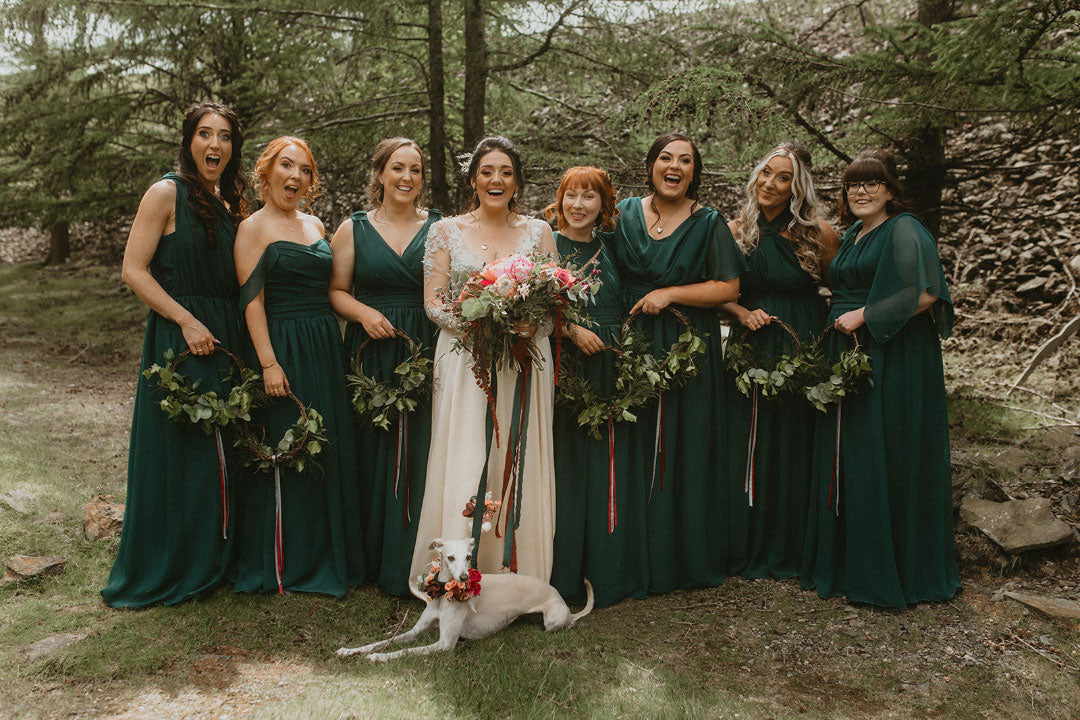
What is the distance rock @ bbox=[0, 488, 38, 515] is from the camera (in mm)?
5113

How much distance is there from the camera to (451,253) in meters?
4.18

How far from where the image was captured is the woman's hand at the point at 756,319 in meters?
4.62

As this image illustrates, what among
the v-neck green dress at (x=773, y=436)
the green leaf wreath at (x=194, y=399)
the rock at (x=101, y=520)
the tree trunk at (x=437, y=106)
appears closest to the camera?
the green leaf wreath at (x=194, y=399)

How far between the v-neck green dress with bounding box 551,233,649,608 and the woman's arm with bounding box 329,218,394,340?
1.18m

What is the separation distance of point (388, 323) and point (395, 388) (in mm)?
379

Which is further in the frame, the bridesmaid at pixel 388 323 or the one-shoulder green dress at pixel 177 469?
the bridesmaid at pixel 388 323

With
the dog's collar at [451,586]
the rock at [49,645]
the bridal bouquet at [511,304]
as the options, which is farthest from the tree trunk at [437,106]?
the rock at [49,645]

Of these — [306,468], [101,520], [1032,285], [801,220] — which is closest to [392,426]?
[306,468]

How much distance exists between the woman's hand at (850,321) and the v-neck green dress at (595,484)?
1309 mm

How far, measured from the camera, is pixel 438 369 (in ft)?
14.0

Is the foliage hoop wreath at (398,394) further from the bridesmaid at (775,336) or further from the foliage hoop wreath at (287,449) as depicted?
the bridesmaid at (775,336)

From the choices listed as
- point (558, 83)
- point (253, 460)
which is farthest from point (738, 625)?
point (558, 83)

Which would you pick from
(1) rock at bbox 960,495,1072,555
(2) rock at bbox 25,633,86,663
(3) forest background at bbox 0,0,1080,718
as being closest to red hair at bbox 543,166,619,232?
(3) forest background at bbox 0,0,1080,718

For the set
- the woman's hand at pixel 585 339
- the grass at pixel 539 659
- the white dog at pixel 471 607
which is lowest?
the grass at pixel 539 659
